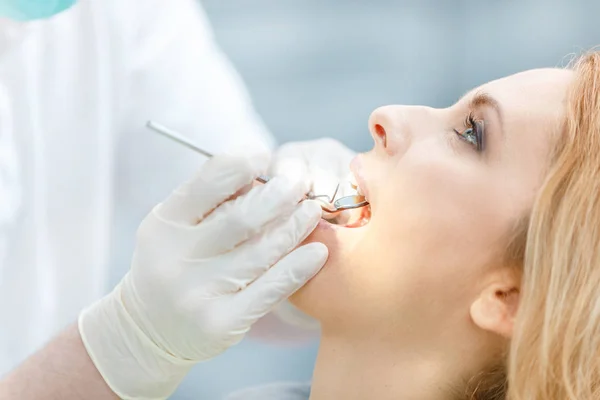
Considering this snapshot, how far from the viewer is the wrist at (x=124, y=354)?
4.20ft

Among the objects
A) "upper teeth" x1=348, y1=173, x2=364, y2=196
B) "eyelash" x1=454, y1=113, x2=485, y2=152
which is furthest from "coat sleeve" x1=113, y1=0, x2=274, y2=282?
"eyelash" x1=454, y1=113, x2=485, y2=152

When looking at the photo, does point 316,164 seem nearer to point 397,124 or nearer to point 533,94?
point 397,124

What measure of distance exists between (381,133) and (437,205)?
0.17 m

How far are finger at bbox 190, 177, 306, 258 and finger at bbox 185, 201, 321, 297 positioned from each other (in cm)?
2

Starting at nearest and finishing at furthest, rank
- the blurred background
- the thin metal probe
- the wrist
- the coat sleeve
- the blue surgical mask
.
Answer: the thin metal probe, the wrist, the blue surgical mask, the coat sleeve, the blurred background

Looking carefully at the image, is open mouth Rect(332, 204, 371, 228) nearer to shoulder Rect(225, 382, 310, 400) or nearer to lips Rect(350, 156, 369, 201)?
lips Rect(350, 156, 369, 201)

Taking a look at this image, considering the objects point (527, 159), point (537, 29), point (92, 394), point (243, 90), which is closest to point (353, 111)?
point (243, 90)

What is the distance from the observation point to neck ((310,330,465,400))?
1.21 meters

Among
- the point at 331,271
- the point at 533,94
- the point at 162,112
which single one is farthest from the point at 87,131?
the point at 533,94

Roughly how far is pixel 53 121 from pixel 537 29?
5.19 feet

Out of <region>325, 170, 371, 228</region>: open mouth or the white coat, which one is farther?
the white coat

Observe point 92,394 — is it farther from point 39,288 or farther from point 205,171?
point 205,171

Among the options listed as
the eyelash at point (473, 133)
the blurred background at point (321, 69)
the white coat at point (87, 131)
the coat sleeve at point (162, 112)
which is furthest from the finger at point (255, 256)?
the blurred background at point (321, 69)

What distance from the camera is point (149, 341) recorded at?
1.27 meters
